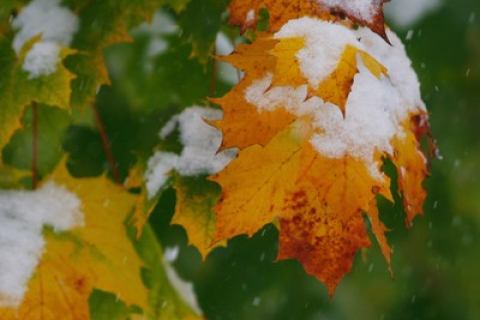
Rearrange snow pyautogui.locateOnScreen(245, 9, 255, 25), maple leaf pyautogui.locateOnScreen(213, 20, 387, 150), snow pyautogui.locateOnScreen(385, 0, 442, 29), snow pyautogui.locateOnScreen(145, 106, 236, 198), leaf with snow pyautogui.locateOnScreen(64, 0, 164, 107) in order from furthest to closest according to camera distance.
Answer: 1. snow pyautogui.locateOnScreen(385, 0, 442, 29)
2. leaf with snow pyautogui.locateOnScreen(64, 0, 164, 107)
3. snow pyautogui.locateOnScreen(145, 106, 236, 198)
4. snow pyautogui.locateOnScreen(245, 9, 255, 25)
5. maple leaf pyautogui.locateOnScreen(213, 20, 387, 150)

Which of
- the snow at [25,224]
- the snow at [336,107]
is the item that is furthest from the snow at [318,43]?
the snow at [25,224]

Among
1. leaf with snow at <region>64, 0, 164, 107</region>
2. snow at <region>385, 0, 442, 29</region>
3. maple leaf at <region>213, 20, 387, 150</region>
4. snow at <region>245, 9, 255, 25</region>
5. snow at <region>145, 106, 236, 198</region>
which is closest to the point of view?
maple leaf at <region>213, 20, 387, 150</region>

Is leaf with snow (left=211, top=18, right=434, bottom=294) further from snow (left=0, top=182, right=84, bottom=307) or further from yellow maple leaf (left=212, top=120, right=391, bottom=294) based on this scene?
snow (left=0, top=182, right=84, bottom=307)

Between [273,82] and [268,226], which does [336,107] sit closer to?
[273,82]

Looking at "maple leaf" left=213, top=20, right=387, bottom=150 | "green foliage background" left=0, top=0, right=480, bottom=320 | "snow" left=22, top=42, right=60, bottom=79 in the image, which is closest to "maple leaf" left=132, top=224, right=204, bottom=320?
"green foliage background" left=0, top=0, right=480, bottom=320

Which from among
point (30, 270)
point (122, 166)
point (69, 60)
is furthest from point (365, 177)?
point (122, 166)

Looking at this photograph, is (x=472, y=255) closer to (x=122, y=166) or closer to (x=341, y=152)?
(x=122, y=166)
